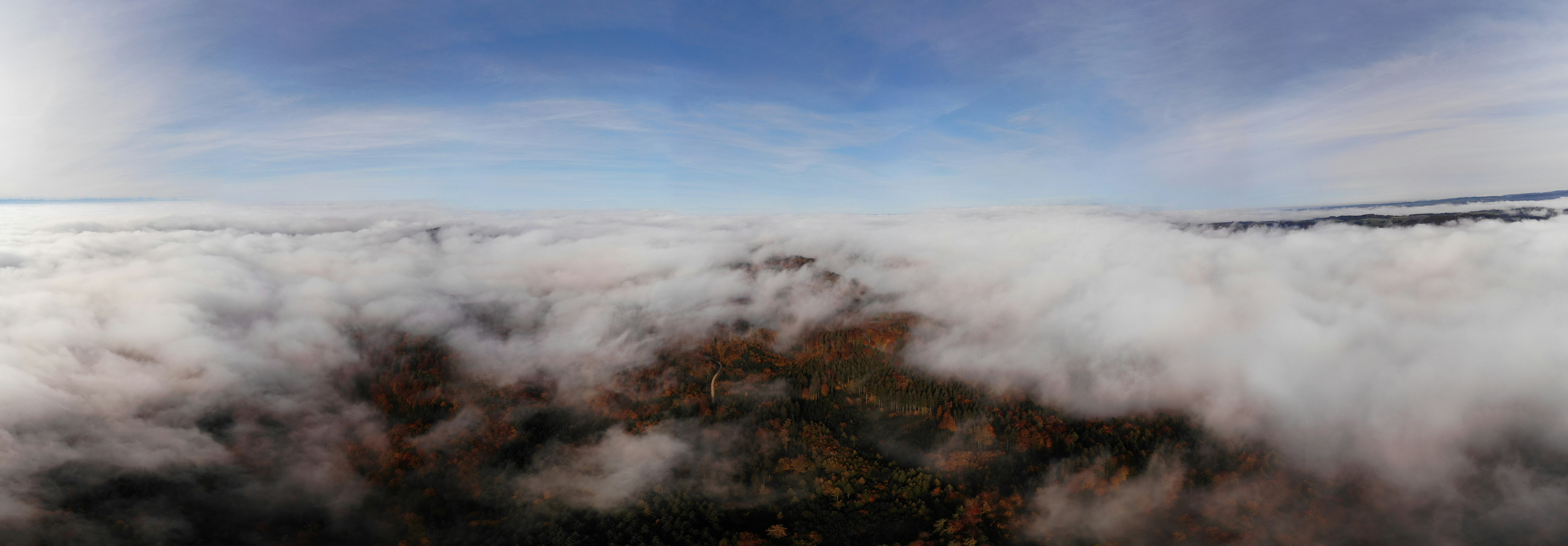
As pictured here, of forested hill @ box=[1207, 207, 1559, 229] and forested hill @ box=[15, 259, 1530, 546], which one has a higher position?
forested hill @ box=[1207, 207, 1559, 229]

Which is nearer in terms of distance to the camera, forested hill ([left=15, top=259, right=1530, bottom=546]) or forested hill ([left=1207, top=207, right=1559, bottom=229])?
forested hill ([left=15, top=259, right=1530, bottom=546])

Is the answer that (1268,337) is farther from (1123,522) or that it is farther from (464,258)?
(464,258)

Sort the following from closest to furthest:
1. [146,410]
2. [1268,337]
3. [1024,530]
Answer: [1024,530], [146,410], [1268,337]

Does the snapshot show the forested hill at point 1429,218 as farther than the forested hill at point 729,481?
Yes

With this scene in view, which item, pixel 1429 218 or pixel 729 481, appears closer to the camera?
pixel 729 481

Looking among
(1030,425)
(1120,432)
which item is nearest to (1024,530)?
(1030,425)

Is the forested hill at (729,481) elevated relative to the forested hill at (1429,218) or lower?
lower

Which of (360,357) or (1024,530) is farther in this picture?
(360,357)

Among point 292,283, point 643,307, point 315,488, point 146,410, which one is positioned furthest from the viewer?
point 643,307

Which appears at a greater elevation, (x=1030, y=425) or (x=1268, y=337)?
(x=1268, y=337)

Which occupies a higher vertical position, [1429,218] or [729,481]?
[1429,218]

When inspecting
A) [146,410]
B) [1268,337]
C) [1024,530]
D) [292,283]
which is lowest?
[1024,530]
